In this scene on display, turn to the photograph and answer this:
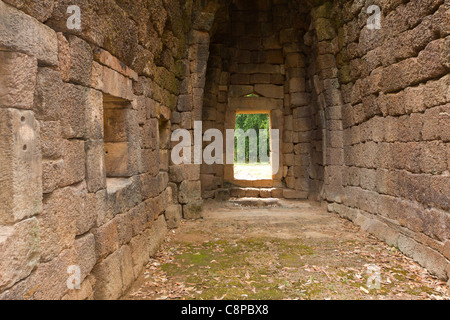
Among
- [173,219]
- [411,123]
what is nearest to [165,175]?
[173,219]

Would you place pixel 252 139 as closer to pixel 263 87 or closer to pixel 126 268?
pixel 263 87

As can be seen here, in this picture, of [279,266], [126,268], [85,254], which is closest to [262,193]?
[279,266]

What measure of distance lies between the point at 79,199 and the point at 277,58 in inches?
368

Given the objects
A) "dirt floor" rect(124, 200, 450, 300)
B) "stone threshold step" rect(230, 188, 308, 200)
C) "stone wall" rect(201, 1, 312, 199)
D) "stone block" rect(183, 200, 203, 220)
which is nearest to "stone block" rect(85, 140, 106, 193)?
"dirt floor" rect(124, 200, 450, 300)

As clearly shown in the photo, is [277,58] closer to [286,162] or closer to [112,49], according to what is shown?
[286,162]

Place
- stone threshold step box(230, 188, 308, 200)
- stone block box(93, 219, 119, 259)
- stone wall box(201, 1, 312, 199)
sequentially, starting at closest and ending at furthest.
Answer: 1. stone block box(93, 219, 119, 259)
2. stone wall box(201, 1, 312, 199)
3. stone threshold step box(230, 188, 308, 200)

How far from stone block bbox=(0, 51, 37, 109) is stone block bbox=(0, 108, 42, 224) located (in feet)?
0.20

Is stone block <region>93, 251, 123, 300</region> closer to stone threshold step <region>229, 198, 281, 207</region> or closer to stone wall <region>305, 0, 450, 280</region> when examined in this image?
stone wall <region>305, 0, 450, 280</region>

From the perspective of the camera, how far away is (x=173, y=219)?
6.79 meters

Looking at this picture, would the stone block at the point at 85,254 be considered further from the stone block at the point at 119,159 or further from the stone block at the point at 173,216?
the stone block at the point at 173,216

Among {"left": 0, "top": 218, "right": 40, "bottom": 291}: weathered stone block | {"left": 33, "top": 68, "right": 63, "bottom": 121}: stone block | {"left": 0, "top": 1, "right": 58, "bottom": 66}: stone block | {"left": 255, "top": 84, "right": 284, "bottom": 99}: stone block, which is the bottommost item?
{"left": 0, "top": 218, "right": 40, "bottom": 291}: weathered stone block

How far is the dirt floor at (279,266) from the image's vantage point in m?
3.83

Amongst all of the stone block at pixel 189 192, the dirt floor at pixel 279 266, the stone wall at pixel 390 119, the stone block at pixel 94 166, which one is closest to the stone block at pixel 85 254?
the stone block at pixel 94 166

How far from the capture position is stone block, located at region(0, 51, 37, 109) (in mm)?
2037
